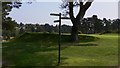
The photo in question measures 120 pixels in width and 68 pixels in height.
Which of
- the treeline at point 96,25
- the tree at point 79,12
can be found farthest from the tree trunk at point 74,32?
the treeline at point 96,25

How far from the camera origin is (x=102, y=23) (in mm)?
71750

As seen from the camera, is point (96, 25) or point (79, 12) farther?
point (96, 25)

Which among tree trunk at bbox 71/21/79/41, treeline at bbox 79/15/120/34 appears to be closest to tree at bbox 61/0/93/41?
tree trunk at bbox 71/21/79/41

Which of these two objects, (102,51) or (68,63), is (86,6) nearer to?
(102,51)

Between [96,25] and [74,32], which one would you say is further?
[96,25]

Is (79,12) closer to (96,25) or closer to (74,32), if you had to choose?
(74,32)

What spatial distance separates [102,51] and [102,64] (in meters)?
5.28


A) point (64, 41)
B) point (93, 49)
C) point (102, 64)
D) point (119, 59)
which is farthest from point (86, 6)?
point (102, 64)

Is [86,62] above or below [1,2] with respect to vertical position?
below

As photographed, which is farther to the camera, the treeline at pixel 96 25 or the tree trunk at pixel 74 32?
the treeline at pixel 96 25

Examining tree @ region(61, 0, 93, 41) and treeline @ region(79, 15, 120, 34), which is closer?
tree @ region(61, 0, 93, 41)

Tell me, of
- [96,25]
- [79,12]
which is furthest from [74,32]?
[96,25]

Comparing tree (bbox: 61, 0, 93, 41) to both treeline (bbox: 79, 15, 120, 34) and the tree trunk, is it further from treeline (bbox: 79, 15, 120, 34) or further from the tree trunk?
treeline (bbox: 79, 15, 120, 34)

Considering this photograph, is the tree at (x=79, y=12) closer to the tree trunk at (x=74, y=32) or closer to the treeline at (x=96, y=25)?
the tree trunk at (x=74, y=32)
